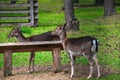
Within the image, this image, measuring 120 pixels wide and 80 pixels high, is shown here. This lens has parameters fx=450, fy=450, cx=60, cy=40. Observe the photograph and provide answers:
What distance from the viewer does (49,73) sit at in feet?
36.8

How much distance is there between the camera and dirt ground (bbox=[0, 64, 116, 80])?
10.7m

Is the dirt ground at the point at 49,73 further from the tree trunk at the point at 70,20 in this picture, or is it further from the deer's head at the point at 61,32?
the tree trunk at the point at 70,20

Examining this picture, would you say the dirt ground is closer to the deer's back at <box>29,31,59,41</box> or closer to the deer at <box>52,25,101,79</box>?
the deer at <box>52,25,101,79</box>

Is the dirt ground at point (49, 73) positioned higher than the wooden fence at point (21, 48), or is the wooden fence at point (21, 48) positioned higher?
the wooden fence at point (21, 48)

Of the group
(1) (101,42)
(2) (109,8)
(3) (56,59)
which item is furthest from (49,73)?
(2) (109,8)

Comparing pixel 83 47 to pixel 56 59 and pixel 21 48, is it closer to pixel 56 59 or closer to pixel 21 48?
pixel 56 59

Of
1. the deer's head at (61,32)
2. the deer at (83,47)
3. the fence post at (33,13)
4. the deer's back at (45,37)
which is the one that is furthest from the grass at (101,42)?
the deer's head at (61,32)

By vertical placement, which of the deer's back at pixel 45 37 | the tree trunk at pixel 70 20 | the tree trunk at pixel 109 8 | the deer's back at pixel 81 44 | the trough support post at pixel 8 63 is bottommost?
the tree trunk at pixel 109 8

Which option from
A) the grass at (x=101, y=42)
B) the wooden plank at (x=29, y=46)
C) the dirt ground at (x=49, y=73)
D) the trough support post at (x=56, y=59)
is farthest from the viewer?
the grass at (x=101, y=42)

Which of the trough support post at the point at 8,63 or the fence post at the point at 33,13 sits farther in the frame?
the fence post at the point at 33,13

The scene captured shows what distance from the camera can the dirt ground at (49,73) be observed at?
10.7 m

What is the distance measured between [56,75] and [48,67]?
4.36 feet

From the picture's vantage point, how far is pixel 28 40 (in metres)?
11.9

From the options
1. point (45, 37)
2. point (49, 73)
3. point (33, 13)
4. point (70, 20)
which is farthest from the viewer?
point (33, 13)
